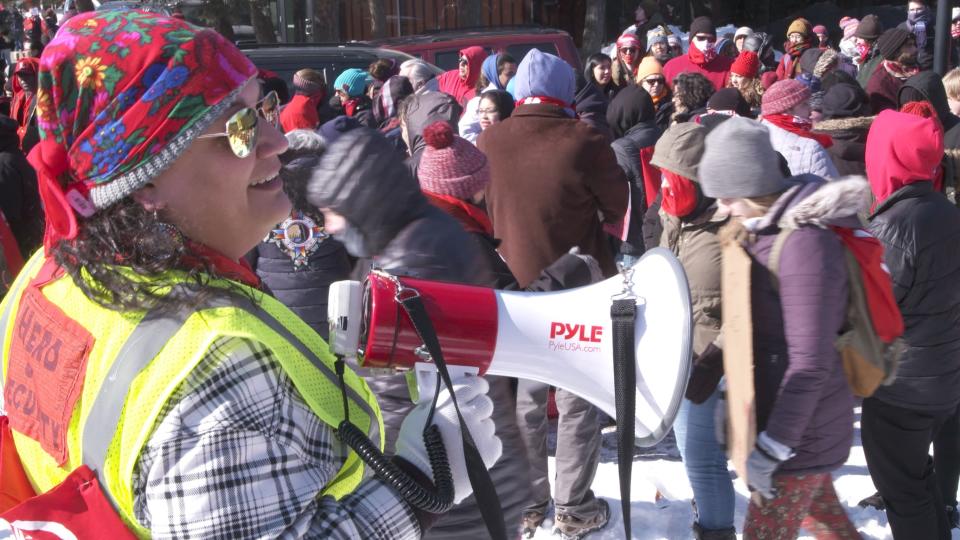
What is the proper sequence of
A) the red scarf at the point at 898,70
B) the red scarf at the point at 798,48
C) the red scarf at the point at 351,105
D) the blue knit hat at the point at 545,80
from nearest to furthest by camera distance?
the blue knit hat at the point at 545,80 < the red scarf at the point at 898,70 < the red scarf at the point at 351,105 < the red scarf at the point at 798,48

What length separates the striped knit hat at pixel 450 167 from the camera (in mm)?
3039

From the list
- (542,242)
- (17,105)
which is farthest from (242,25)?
(542,242)

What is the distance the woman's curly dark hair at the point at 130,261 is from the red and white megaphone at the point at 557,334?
12.3 inches

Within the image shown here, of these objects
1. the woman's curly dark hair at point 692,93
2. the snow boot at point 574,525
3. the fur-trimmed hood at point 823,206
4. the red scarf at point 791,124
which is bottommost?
the snow boot at point 574,525

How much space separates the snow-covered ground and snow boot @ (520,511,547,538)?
0.02 m

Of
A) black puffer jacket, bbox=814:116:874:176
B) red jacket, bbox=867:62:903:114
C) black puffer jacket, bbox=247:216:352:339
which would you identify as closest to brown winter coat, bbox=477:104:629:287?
black puffer jacket, bbox=247:216:352:339

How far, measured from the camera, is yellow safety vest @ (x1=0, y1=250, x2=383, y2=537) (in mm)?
1162

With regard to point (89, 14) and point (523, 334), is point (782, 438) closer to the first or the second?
point (523, 334)

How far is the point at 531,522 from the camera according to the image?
390 centimetres

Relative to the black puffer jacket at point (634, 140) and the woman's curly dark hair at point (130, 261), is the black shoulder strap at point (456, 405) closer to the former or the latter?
the woman's curly dark hair at point (130, 261)

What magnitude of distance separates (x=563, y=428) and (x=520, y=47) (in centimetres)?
618

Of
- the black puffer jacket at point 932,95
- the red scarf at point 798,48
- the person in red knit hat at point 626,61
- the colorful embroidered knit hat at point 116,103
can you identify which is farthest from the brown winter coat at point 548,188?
the red scarf at point 798,48

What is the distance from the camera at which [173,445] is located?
1139 mm

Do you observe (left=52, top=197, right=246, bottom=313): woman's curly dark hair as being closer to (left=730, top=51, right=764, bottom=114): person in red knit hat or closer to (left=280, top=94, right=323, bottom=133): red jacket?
(left=280, top=94, right=323, bottom=133): red jacket
